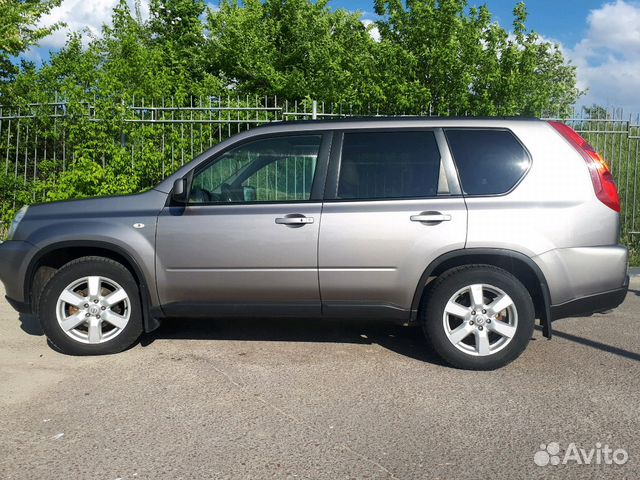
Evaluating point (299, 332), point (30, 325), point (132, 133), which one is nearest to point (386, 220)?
point (299, 332)

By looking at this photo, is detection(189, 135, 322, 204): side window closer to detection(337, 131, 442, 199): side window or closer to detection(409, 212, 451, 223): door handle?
detection(337, 131, 442, 199): side window

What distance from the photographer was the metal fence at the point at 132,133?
9.35 meters

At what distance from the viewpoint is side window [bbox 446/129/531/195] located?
4320 millimetres

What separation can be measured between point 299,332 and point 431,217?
→ 1.86 m

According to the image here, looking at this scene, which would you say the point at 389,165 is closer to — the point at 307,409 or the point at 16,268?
the point at 307,409

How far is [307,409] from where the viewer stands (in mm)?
3664

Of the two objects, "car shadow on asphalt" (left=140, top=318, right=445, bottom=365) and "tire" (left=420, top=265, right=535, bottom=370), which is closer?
"tire" (left=420, top=265, right=535, bottom=370)

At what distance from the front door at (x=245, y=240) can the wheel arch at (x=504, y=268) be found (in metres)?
0.80

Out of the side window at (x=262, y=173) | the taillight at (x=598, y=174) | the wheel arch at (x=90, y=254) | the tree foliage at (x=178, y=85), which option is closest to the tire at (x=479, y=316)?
the taillight at (x=598, y=174)

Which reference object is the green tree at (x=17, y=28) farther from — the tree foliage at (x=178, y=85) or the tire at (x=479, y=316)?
the tire at (x=479, y=316)

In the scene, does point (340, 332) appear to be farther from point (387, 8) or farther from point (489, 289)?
point (387, 8)

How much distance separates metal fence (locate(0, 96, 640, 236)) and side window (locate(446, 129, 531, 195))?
5.05 meters

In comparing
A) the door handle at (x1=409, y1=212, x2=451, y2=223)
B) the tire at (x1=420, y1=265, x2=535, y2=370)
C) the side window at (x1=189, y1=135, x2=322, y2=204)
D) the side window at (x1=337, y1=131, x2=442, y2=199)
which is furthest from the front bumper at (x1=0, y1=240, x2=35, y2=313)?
the tire at (x1=420, y1=265, x2=535, y2=370)

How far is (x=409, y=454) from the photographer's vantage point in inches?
121
